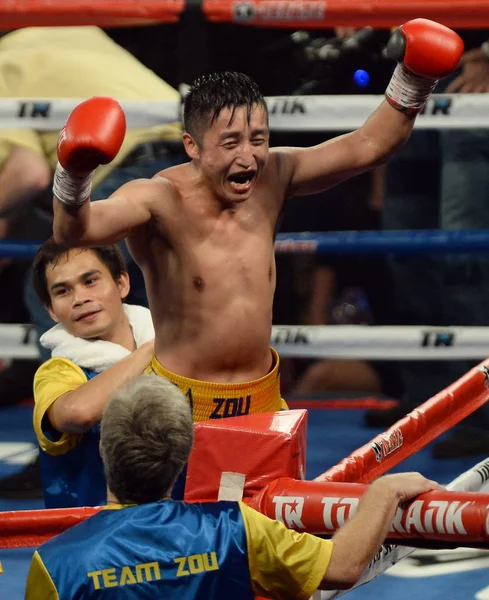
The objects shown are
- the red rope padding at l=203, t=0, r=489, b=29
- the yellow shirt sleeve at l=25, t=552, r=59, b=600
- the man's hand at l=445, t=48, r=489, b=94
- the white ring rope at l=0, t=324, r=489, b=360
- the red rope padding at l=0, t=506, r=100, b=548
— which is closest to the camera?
the yellow shirt sleeve at l=25, t=552, r=59, b=600

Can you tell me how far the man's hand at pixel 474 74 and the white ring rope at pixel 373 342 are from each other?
78 cm

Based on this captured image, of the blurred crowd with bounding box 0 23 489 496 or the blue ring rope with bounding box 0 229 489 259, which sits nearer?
the blue ring rope with bounding box 0 229 489 259

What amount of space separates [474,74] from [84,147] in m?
2.07

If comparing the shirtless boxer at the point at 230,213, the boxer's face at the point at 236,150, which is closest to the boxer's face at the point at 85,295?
the shirtless boxer at the point at 230,213

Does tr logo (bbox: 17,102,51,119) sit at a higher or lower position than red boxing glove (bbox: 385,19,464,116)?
lower

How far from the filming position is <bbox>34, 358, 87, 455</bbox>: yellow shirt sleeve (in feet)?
8.33

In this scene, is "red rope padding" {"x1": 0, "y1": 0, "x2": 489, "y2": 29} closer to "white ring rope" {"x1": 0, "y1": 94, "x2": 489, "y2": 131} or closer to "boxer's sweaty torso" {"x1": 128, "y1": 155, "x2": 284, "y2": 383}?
"white ring rope" {"x1": 0, "y1": 94, "x2": 489, "y2": 131}

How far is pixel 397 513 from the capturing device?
5.59 feet

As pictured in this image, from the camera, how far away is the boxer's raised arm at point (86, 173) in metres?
1.98

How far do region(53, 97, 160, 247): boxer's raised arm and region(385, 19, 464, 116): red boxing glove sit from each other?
0.54 meters

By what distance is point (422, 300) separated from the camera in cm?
391

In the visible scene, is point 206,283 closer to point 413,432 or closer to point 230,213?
point 230,213

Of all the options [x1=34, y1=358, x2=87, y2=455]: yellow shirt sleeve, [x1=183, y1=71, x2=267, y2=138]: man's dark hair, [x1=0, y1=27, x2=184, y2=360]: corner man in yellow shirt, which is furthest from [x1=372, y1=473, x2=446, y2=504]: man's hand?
[x1=0, y1=27, x2=184, y2=360]: corner man in yellow shirt

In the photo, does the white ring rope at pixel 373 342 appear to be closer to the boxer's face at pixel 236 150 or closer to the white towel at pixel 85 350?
the white towel at pixel 85 350
